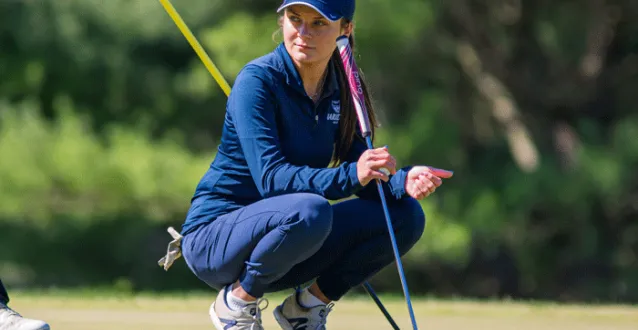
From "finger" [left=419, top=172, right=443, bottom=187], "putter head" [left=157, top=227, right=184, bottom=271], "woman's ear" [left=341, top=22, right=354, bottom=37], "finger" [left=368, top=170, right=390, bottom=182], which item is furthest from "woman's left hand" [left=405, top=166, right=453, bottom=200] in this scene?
"putter head" [left=157, top=227, right=184, bottom=271]

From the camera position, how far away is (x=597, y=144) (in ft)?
35.7

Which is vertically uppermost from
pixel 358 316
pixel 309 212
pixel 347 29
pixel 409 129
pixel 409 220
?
pixel 347 29

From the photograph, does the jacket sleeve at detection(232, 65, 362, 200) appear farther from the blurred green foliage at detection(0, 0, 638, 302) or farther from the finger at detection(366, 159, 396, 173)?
the blurred green foliage at detection(0, 0, 638, 302)

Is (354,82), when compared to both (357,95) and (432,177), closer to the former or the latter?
(357,95)

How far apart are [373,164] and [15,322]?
1109mm

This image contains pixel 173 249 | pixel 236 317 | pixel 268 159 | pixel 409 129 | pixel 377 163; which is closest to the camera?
pixel 377 163

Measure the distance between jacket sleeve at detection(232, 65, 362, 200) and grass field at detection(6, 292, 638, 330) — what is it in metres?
1.09

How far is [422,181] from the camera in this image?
275 cm

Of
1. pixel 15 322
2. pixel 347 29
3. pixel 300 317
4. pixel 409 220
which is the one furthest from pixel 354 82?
pixel 15 322

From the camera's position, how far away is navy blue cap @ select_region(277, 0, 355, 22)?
2854mm

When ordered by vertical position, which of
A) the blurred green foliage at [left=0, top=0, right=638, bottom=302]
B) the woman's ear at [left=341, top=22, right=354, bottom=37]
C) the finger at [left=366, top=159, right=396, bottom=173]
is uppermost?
the woman's ear at [left=341, top=22, right=354, bottom=37]

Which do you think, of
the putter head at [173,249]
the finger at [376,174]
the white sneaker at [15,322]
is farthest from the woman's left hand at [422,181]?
the white sneaker at [15,322]

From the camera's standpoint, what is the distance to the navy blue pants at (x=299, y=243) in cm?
283

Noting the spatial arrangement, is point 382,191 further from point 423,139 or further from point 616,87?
point 616,87
